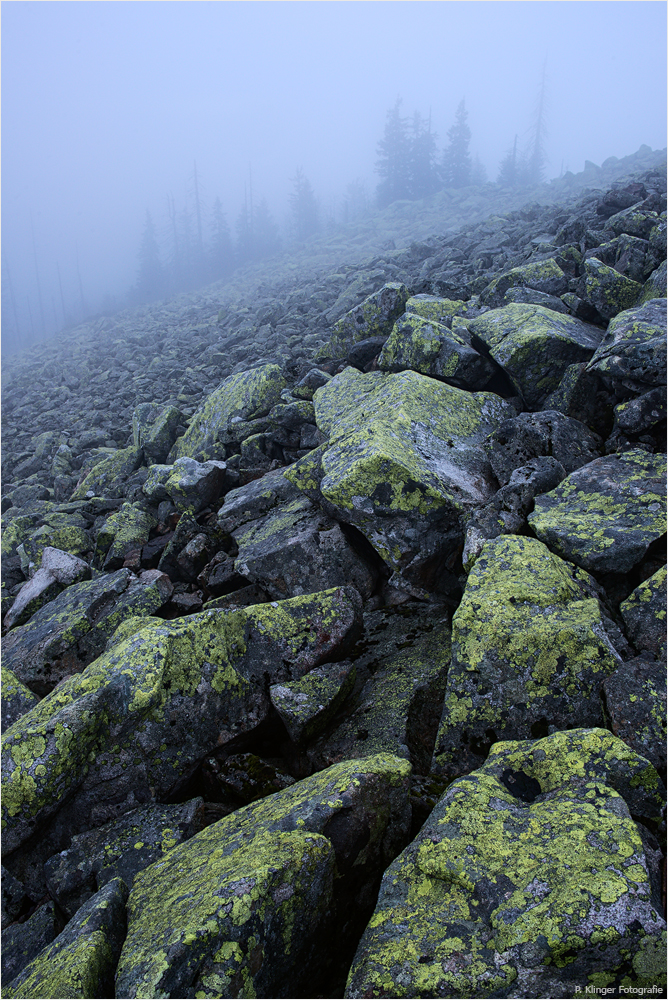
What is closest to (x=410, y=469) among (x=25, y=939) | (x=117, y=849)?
(x=117, y=849)

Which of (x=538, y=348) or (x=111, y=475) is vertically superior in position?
(x=538, y=348)

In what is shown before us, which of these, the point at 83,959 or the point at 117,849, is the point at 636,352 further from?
the point at 83,959

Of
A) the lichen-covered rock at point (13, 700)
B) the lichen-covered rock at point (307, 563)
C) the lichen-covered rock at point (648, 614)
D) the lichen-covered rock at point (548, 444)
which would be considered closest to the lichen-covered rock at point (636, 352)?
the lichen-covered rock at point (548, 444)

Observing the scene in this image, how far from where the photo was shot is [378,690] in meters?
6.60

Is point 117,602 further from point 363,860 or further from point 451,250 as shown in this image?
point 451,250

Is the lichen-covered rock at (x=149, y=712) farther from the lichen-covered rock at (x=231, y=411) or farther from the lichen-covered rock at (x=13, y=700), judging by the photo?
the lichen-covered rock at (x=231, y=411)

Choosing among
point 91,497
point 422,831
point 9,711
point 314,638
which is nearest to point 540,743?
point 422,831

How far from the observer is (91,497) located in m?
15.0

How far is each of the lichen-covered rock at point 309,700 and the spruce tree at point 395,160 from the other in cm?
12370

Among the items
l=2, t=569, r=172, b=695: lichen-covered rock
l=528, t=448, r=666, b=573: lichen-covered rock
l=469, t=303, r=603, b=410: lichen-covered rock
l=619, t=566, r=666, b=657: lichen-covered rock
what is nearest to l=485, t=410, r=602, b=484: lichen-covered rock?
l=528, t=448, r=666, b=573: lichen-covered rock

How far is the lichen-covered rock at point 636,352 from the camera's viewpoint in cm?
743

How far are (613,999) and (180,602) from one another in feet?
25.2

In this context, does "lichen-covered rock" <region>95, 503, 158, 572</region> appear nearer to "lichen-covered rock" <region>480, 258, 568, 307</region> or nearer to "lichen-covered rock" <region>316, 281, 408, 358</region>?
"lichen-covered rock" <region>316, 281, 408, 358</region>

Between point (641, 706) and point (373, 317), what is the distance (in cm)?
1119
